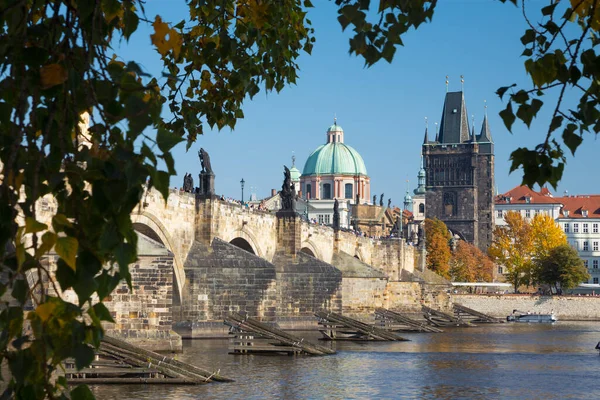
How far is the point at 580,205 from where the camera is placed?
461 feet

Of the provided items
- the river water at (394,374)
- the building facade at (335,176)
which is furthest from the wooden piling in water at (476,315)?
the building facade at (335,176)

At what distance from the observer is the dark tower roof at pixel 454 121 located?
473 feet

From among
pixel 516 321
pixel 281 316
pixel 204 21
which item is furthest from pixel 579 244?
pixel 204 21

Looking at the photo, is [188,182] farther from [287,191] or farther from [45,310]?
[45,310]

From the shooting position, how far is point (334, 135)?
503 feet

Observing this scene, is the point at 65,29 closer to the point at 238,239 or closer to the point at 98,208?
the point at 98,208

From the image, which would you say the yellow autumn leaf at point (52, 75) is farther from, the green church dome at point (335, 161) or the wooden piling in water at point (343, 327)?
the green church dome at point (335, 161)

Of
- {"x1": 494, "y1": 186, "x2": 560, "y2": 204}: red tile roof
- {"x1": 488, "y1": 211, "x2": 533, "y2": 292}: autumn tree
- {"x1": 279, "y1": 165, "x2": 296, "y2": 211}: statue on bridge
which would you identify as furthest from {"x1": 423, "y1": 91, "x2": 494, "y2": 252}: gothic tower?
{"x1": 279, "y1": 165, "x2": 296, "y2": 211}: statue on bridge

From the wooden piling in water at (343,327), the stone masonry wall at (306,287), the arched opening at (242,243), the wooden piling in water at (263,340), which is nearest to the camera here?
the wooden piling in water at (263,340)

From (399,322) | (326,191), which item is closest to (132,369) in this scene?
(399,322)

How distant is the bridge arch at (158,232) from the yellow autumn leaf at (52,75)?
2583 cm

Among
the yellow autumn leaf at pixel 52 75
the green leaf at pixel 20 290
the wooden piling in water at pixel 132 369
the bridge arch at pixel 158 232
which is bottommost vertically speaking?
the wooden piling in water at pixel 132 369

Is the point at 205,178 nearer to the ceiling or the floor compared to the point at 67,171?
nearer to the ceiling

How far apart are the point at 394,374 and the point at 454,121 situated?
12114 centimetres
